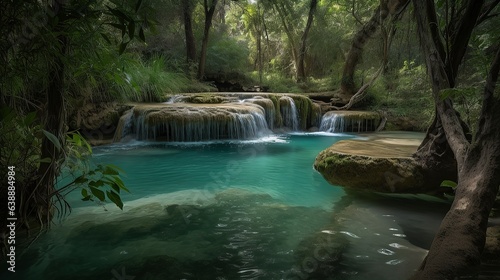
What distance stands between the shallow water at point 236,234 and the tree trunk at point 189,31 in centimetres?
1122

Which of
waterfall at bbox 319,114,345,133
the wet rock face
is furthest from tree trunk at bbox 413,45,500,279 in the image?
waterfall at bbox 319,114,345,133

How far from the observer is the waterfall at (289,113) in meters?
11.9

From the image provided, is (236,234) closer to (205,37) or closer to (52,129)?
(52,129)

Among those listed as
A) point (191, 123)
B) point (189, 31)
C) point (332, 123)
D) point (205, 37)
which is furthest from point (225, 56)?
point (191, 123)

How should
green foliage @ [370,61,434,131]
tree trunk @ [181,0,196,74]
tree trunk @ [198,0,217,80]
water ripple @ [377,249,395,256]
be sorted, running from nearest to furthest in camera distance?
water ripple @ [377,249,395,256], green foliage @ [370,61,434,131], tree trunk @ [198,0,217,80], tree trunk @ [181,0,196,74]

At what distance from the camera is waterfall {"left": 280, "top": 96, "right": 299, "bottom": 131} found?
11852 millimetres

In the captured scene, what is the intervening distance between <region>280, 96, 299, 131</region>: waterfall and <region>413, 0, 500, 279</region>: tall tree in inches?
322

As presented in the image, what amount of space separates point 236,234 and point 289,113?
9.42m

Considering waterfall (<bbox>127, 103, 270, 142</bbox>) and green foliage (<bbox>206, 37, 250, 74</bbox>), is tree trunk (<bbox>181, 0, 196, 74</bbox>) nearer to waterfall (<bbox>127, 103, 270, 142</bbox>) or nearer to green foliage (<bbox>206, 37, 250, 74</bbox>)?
green foliage (<bbox>206, 37, 250, 74</bbox>)

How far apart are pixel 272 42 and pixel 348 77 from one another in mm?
14636

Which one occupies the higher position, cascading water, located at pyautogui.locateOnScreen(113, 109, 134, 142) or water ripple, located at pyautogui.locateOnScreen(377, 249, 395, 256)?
cascading water, located at pyautogui.locateOnScreen(113, 109, 134, 142)

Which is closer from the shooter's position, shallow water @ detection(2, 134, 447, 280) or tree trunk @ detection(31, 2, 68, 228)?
tree trunk @ detection(31, 2, 68, 228)

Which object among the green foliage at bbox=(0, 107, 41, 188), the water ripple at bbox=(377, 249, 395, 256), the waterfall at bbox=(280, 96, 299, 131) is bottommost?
the water ripple at bbox=(377, 249, 395, 256)

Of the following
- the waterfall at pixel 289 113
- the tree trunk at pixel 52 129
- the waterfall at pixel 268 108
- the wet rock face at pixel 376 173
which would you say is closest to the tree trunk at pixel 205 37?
the waterfall at pixel 268 108
